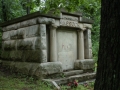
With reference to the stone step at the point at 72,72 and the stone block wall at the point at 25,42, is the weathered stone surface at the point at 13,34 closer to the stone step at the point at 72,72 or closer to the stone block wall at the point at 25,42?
the stone block wall at the point at 25,42

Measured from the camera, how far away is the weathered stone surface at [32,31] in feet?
19.6

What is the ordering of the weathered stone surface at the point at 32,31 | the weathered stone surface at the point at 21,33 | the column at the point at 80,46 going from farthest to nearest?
the column at the point at 80,46, the weathered stone surface at the point at 21,33, the weathered stone surface at the point at 32,31

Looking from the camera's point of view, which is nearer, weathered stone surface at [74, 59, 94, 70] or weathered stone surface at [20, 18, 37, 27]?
weathered stone surface at [20, 18, 37, 27]

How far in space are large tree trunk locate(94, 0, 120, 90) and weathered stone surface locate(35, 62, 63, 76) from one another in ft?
11.6

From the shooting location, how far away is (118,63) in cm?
205

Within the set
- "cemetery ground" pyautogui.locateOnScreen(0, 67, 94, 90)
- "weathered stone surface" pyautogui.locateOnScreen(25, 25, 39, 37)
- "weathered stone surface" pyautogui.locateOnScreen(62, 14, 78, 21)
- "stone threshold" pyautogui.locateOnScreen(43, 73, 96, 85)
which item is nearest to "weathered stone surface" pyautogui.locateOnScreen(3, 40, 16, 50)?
"weathered stone surface" pyautogui.locateOnScreen(25, 25, 39, 37)

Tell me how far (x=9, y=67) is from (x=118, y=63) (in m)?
6.10

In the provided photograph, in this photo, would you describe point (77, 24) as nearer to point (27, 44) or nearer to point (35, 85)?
point (27, 44)

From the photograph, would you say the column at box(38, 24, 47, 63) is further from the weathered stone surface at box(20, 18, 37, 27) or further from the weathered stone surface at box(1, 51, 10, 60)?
the weathered stone surface at box(1, 51, 10, 60)

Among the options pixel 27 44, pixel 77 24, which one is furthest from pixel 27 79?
pixel 77 24

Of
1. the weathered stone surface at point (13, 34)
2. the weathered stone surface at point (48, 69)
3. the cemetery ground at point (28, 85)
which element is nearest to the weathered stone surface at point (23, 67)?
the cemetery ground at point (28, 85)

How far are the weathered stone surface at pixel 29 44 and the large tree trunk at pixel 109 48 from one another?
3794 millimetres

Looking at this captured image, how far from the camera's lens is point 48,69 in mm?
5723

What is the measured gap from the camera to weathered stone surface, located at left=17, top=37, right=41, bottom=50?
589cm
